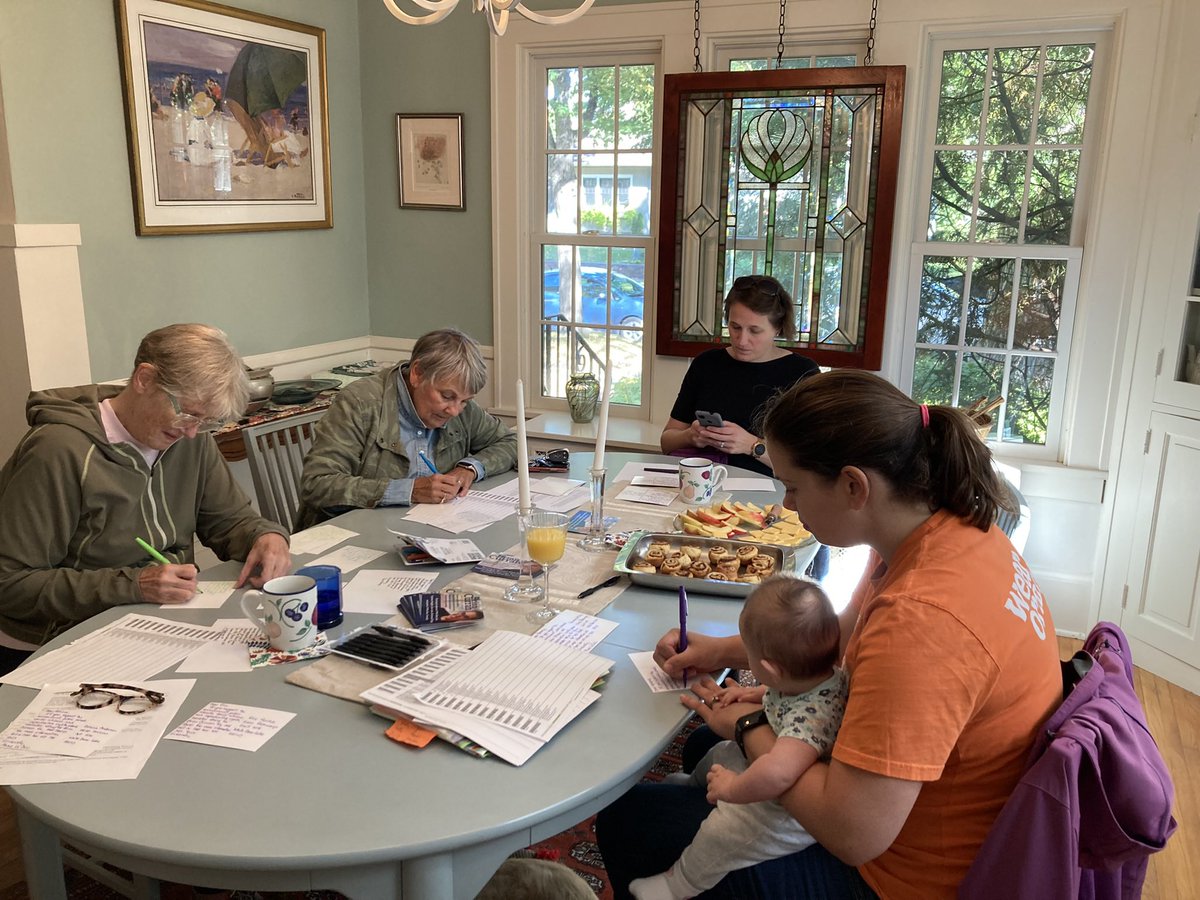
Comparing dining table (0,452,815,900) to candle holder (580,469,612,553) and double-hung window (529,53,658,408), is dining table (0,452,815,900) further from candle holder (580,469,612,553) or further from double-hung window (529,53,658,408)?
double-hung window (529,53,658,408)

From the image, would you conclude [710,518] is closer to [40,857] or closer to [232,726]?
[232,726]

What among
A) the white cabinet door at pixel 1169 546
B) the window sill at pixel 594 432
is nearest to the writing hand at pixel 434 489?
the window sill at pixel 594 432

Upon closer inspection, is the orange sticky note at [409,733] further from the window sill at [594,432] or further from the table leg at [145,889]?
the window sill at [594,432]

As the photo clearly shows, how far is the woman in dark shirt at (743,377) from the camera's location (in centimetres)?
308

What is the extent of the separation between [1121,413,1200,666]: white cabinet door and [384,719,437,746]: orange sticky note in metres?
2.94

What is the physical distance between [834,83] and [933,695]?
2.93 m

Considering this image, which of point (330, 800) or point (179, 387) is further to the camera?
point (179, 387)

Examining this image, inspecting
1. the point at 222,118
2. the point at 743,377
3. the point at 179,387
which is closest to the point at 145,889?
the point at 179,387

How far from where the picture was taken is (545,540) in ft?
5.78

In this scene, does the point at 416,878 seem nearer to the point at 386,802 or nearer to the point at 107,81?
the point at 386,802

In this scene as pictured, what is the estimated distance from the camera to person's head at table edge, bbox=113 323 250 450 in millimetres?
1889

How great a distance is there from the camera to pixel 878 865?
1.30 m

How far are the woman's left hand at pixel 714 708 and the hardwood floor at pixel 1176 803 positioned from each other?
145 cm

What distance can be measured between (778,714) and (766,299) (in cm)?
198
